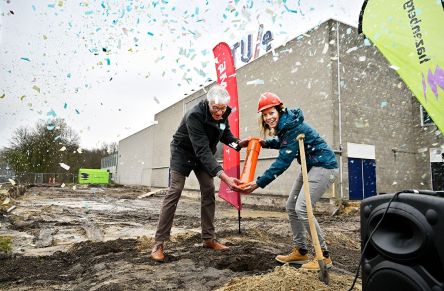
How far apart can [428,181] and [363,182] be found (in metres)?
3.33

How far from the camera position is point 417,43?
2982 millimetres

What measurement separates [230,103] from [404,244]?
4.57 m

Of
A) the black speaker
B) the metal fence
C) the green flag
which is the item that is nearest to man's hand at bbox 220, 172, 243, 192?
the green flag

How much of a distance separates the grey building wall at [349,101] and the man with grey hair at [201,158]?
314 inches

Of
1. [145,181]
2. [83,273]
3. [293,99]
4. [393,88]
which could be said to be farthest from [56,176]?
[83,273]

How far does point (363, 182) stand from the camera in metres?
11.5

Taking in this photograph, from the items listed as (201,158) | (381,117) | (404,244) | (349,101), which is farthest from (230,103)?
(381,117)

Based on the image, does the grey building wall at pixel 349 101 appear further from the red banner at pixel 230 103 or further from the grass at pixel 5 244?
the grass at pixel 5 244

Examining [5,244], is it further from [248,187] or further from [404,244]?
[404,244]

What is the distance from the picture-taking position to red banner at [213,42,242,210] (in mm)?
5543

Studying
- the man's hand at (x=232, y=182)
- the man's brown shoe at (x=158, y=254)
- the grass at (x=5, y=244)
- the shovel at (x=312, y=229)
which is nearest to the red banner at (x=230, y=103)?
the man's hand at (x=232, y=182)

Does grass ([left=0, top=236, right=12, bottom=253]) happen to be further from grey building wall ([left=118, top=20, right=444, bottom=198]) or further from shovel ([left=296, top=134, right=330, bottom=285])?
grey building wall ([left=118, top=20, right=444, bottom=198])

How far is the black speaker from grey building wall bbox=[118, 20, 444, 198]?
993cm

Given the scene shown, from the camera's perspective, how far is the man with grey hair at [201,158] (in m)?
3.49
